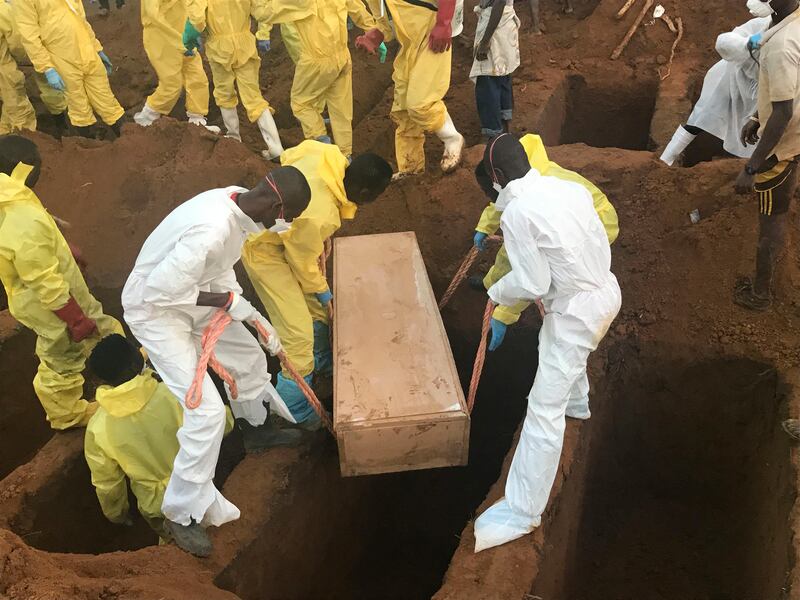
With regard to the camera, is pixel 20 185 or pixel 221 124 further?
pixel 221 124

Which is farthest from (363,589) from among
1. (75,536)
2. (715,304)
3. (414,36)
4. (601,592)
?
(414,36)

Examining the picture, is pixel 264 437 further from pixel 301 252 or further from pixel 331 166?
pixel 331 166

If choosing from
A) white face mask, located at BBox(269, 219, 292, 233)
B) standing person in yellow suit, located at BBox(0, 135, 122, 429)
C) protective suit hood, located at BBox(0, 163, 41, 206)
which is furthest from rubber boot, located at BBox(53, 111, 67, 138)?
white face mask, located at BBox(269, 219, 292, 233)

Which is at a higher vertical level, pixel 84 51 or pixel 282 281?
pixel 84 51

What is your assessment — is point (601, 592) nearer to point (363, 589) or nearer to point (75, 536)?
point (363, 589)

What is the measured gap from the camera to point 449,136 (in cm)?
559

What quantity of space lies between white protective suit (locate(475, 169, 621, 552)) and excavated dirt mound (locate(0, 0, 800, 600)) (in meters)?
0.21

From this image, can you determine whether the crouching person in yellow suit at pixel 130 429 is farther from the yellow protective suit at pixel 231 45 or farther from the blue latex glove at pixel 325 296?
the yellow protective suit at pixel 231 45

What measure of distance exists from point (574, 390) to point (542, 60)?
207 inches

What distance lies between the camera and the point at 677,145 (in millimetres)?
5316

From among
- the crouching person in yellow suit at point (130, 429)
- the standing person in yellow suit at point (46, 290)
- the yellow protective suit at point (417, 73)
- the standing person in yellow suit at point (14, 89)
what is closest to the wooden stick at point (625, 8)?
the yellow protective suit at point (417, 73)

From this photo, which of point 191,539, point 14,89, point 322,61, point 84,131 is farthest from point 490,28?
point 14,89

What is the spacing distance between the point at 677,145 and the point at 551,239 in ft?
9.23

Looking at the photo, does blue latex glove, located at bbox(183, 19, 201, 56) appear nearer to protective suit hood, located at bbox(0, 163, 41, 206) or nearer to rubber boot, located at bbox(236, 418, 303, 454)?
protective suit hood, located at bbox(0, 163, 41, 206)
